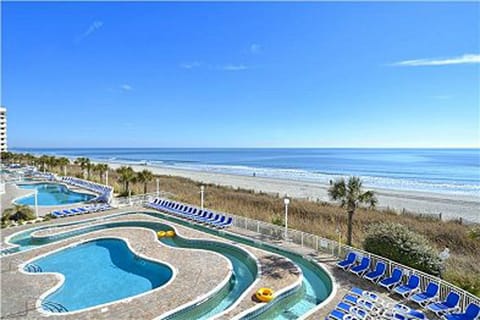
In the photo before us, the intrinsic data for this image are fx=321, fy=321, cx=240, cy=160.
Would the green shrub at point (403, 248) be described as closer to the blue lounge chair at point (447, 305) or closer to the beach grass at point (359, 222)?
the beach grass at point (359, 222)

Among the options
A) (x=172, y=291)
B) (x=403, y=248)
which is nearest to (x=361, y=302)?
(x=403, y=248)

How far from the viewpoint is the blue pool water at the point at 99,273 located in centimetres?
902

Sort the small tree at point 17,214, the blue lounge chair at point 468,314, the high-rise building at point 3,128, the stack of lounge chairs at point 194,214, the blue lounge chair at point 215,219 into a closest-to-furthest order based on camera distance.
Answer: the blue lounge chair at point 468,314, the stack of lounge chairs at point 194,214, the blue lounge chair at point 215,219, the small tree at point 17,214, the high-rise building at point 3,128

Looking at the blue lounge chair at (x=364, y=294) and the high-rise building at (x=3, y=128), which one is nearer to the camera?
the blue lounge chair at (x=364, y=294)

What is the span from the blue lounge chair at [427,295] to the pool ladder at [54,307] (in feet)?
29.6

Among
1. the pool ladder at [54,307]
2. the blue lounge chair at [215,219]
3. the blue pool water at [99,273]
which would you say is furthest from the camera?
the blue lounge chair at [215,219]

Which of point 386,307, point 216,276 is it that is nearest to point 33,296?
point 216,276

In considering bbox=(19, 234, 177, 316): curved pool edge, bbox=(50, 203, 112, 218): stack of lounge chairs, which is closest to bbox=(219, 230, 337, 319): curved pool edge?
bbox=(19, 234, 177, 316): curved pool edge

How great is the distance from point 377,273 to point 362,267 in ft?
1.75

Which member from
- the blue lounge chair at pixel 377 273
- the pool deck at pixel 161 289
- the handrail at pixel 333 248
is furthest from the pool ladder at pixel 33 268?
the blue lounge chair at pixel 377 273

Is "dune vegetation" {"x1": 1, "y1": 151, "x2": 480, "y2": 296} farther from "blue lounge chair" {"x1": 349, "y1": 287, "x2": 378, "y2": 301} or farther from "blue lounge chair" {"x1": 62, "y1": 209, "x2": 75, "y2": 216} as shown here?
"blue lounge chair" {"x1": 62, "y1": 209, "x2": 75, "y2": 216}

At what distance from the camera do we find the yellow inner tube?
837 cm

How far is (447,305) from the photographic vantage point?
26.1ft

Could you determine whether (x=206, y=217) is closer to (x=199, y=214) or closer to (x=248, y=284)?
(x=199, y=214)
